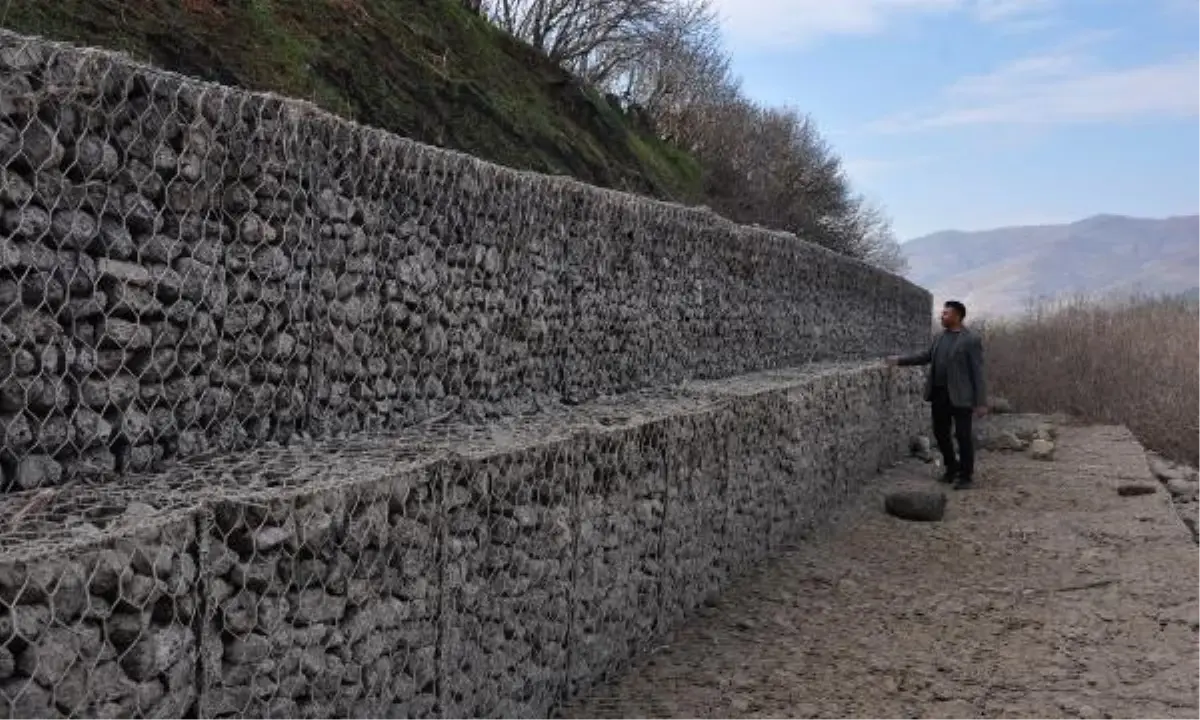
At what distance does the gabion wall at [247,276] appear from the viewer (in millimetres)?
3631

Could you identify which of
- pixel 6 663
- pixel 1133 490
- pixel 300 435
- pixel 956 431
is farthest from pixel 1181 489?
pixel 6 663

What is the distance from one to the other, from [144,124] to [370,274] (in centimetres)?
162

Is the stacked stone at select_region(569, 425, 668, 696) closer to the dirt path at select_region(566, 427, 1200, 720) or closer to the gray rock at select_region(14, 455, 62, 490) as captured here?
the dirt path at select_region(566, 427, 1200, 720)

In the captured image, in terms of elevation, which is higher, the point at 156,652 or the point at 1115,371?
the point at 1115,371

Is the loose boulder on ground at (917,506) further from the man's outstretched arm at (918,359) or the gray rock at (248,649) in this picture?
the gray rock at (248,649)

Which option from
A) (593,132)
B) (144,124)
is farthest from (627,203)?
(593,132)

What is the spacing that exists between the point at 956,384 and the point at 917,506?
1.85 meters

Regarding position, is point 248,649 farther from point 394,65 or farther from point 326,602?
point 394,65

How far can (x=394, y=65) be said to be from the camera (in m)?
12.8

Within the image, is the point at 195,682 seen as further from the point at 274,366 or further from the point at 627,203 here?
the point at 627,203

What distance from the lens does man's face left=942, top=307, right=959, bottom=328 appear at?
39.3ft

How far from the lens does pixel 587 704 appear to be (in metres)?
5.36

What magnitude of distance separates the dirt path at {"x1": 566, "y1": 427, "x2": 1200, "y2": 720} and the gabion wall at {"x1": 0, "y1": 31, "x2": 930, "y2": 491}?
1951 mm

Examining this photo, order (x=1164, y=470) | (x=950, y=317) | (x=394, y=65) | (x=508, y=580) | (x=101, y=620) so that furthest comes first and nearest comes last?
(x=1164, y=470), (x=394, y=65), (x=950, y=317), (x=508, y=580), (x=101, y=620)
